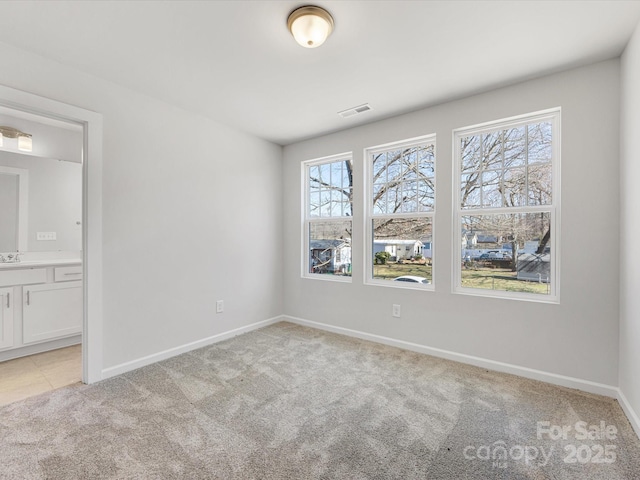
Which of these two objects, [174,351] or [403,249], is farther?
[403,249]

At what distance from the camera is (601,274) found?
2.21 m

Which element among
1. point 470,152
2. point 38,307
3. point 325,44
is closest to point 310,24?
point 325,44

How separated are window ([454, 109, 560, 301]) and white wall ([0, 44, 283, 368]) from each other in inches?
92.0

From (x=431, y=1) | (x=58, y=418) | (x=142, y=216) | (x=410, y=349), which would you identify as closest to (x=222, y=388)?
(x=58, y=418)

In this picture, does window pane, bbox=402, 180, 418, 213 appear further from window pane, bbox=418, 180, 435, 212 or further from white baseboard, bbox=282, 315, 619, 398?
white baseboard, bbox=282, 315, 619, 398

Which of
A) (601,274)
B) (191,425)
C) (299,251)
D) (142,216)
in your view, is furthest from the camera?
(299,251)

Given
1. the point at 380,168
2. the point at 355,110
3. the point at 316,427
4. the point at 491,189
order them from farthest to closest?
the point at 380,168, the point at 355,110, the point at 491,189, the point at 316,427

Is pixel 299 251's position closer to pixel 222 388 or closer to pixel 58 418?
pixel 222 388

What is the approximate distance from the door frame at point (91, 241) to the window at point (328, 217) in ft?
7.41

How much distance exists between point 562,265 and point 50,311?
4.74m

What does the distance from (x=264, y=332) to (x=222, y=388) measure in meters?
1.34

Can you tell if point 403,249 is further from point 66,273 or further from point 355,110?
point 66,273

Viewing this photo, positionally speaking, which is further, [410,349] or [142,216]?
[410,349]

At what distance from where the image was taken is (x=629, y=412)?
1912 millimetres
